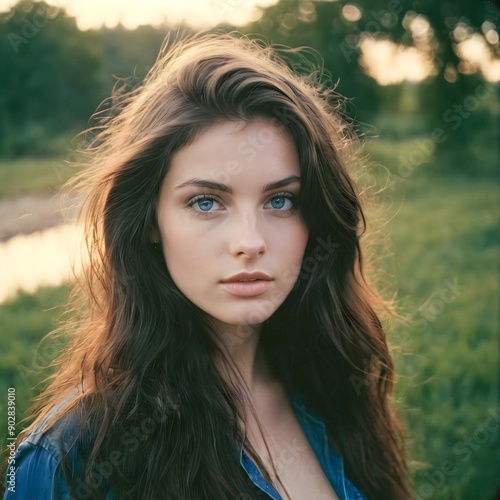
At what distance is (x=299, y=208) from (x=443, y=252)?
5.35 metres

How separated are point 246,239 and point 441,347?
3.30m

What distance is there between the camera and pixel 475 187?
11266 mm

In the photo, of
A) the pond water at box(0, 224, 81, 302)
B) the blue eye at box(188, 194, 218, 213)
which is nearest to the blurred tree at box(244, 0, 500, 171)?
the pond water at box(0, 224, 81, 302)

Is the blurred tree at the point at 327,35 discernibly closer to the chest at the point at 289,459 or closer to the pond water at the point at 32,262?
the pond water at the point at 32,262

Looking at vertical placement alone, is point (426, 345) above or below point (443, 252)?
below

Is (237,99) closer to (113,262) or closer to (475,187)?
(113,262)

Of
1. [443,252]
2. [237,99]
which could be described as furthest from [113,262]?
[443,252]

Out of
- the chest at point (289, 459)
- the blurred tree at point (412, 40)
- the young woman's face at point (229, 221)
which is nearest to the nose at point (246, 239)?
the young woman's face at point (229, 221)

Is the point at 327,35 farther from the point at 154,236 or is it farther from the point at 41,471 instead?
the point at 41,471

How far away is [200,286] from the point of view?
6.45 feet

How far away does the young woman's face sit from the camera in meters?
1.92

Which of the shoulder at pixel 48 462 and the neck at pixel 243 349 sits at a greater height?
the neck at pixel 243 349

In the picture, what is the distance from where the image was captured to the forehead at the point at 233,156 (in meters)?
1.92

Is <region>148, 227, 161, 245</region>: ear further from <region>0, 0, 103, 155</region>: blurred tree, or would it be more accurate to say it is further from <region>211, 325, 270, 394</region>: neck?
<region>0, 0, 103, 155</region>: blurred tree
